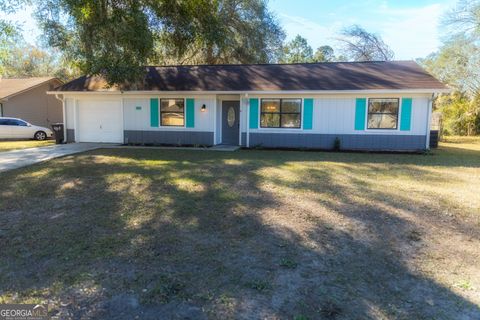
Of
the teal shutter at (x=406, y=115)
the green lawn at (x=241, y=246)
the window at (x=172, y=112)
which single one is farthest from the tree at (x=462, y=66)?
the window at (x=172, y=112)

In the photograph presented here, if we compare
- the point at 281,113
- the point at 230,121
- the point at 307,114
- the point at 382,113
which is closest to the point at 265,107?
the point at 281,113

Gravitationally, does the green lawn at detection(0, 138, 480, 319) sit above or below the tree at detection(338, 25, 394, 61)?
below

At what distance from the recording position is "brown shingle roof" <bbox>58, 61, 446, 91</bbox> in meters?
13.1

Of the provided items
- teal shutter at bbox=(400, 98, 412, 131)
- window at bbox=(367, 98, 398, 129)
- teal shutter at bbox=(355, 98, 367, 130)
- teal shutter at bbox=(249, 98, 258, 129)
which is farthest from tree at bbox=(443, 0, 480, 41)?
teal shutter at bbox=(249, 98, 258, 129)

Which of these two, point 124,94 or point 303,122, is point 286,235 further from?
point 124,94

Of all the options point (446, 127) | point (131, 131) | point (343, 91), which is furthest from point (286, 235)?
point (446, 127)

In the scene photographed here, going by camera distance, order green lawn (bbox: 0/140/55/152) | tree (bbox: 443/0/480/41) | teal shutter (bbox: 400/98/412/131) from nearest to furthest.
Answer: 1. teal shutter (bbox: 400/98/412/131)
2. green lawn (bbox: 0/140/55/152)
3. tree (bbox: 443/0/480/41)

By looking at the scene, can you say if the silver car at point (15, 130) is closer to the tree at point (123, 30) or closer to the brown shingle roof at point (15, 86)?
the brown shingle roof at point (15, 86)

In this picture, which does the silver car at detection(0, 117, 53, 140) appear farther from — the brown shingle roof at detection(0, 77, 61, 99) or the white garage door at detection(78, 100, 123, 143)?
the white garage door at detection(78, 100, 123, 143)

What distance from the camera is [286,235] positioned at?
14.7 ft

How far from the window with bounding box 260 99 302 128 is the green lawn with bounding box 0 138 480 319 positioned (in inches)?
246

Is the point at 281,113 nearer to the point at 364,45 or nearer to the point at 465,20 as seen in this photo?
the point at 465,20

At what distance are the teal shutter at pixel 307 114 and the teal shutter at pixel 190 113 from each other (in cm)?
445

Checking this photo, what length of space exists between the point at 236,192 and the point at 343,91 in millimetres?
7969
